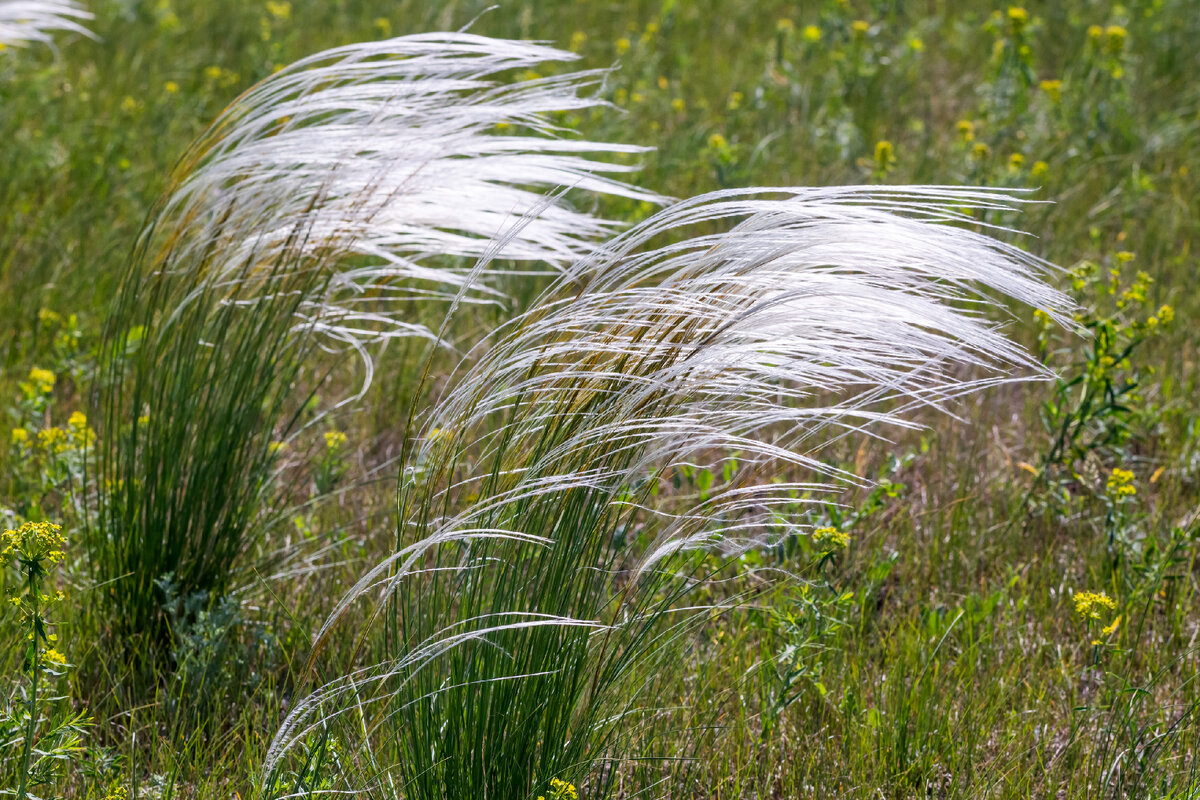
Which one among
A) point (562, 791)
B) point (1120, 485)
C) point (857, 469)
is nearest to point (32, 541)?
point (562, 791)

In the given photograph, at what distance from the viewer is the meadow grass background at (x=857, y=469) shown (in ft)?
6.46

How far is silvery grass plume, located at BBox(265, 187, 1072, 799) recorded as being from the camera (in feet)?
4.57

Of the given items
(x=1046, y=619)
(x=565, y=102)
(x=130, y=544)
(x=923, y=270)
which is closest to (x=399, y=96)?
(x=565, y=102)

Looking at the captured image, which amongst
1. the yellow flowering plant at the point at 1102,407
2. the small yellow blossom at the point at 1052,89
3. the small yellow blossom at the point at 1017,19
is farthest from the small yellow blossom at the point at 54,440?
the small yellow blossom at the point at 1052,89

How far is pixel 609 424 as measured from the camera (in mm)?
1432

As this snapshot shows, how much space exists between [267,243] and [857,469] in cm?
162

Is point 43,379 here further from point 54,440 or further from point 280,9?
point 280,9

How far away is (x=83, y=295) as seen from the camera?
11.9ft

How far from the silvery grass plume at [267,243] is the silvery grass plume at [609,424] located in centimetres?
55

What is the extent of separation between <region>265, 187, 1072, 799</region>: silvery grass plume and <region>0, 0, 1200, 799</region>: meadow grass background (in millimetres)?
325

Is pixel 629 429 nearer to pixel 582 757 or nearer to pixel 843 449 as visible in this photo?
pixel 582 757

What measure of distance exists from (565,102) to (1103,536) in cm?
164

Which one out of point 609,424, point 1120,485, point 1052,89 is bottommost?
point 1120,485

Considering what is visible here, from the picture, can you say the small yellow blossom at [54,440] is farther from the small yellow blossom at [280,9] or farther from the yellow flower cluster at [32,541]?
the small yellow blossom at [280,9]
